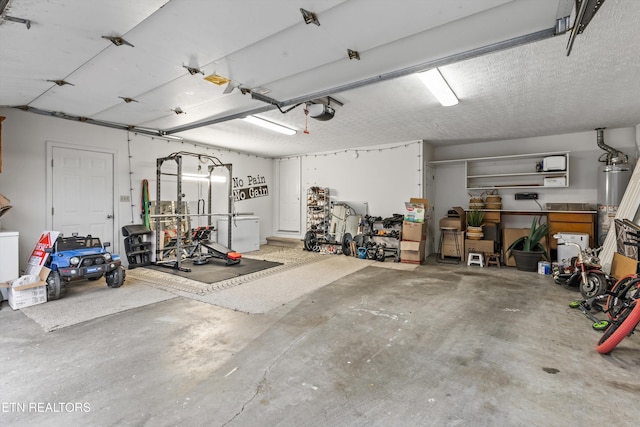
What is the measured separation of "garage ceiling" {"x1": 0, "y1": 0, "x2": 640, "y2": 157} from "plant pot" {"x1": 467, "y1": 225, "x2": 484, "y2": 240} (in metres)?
2.31

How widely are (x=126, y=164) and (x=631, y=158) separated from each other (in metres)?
9.60

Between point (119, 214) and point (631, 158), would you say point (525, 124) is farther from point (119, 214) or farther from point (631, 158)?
point (119, 214)

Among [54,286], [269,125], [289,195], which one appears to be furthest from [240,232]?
[54,286]

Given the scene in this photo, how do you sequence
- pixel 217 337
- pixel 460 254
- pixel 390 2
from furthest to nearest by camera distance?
pixel 460 254 → pixel 217 337 → pixel 390 2

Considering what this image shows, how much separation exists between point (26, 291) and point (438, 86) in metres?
5.51

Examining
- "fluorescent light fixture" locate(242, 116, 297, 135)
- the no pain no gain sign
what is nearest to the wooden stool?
"fluorescent light fixture" locate(242, 116, 297, 135)

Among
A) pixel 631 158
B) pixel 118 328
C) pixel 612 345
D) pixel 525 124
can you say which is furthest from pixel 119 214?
pixel 631 158

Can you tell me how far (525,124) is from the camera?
5.35 m

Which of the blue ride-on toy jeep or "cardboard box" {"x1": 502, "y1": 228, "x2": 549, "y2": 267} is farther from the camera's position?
"cardboard box" {"x1": 502, "y1": 228, "x2": 549, "y2": 267}

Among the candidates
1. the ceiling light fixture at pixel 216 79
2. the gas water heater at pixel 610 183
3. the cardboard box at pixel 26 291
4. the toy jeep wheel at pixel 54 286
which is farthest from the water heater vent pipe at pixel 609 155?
the cardboard box at pixel 26 291

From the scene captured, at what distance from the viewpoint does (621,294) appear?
9.53ft

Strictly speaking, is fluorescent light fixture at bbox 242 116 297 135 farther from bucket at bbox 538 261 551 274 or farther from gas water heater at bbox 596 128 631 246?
gas water heater at bbox 596 128 631 246

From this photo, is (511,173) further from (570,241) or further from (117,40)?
(117,40)

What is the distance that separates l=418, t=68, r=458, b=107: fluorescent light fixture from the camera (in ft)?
10.7
